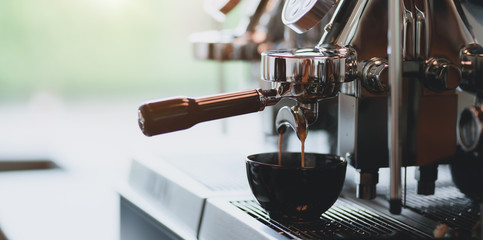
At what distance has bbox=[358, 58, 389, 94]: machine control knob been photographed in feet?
1.69

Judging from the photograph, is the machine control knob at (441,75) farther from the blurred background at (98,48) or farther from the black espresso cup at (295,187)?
the blurred background at (98,48)

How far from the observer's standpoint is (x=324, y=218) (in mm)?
560

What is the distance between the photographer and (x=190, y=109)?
1.55 feet

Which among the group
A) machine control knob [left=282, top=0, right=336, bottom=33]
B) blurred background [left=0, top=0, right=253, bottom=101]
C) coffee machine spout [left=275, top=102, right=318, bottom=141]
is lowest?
blurred background [left=0, top=0, right=253, bottom=101]

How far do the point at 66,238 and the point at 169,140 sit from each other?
30 centimetres

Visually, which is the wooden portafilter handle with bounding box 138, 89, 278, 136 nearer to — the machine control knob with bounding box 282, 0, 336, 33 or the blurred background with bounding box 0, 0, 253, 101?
the machine control knob with bounding box 282, 0, 336, 33

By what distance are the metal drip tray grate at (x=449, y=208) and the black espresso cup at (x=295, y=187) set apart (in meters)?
0.09

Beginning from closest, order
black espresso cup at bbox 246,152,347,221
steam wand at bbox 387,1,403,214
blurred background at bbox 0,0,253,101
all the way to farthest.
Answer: steam wand at bbox 387,1,403,214 → black espresso cup at bbox 246,152,347,221 → blurred background at bbox 0,0,253,101

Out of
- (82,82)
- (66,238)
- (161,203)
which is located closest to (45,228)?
(66,238)

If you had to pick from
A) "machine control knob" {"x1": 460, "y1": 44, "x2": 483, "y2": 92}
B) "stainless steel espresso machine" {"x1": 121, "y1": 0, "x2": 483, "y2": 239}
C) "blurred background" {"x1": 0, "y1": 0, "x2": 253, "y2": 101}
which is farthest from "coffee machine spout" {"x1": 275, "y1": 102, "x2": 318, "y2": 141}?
"blurred background" {"x1": 0, "y1": 0, "x2": 253, "y2": 101}

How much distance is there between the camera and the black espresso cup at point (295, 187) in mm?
526

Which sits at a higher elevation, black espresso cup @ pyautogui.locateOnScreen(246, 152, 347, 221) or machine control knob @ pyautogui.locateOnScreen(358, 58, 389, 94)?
machine control knob @ pyautogui.locateOnScreen(358, 58, 389, 94)

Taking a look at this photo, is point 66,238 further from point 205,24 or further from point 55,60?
point 55,60

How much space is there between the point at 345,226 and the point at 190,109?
0.54ft
